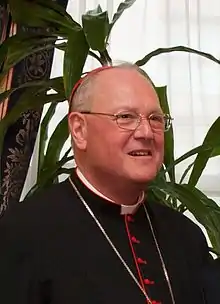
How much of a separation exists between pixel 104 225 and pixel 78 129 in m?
0.15

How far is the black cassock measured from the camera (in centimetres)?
84

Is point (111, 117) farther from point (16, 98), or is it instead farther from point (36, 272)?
point (16, 98)

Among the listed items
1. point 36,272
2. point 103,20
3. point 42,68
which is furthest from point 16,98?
point 36,272

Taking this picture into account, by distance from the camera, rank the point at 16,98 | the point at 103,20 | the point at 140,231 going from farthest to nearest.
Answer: the point at 16,98 < the point at 103,20 < the point at 140,231

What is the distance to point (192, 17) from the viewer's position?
174 cm

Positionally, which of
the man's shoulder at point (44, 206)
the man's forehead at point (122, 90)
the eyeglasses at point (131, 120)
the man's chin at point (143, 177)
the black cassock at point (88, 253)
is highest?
the man's forehead at point (122, 90)

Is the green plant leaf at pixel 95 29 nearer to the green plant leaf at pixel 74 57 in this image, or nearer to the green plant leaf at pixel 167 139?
the green plant leaf at pixel 74 57

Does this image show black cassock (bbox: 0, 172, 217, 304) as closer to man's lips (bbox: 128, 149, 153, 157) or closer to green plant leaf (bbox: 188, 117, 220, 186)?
man's lips (bbox: 128, 149, 153, 157)

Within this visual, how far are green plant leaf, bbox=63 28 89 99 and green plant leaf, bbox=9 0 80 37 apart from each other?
0.28ft

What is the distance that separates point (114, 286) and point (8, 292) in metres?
0.15

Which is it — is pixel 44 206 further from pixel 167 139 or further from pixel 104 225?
pixel 167 139

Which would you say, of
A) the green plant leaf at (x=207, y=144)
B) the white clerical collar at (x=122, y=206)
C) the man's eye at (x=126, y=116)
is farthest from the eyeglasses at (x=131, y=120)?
the green plant leaf at (x=207, y=144)

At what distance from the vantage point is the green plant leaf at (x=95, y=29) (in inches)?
42.8

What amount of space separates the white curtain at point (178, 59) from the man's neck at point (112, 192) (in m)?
0.78
